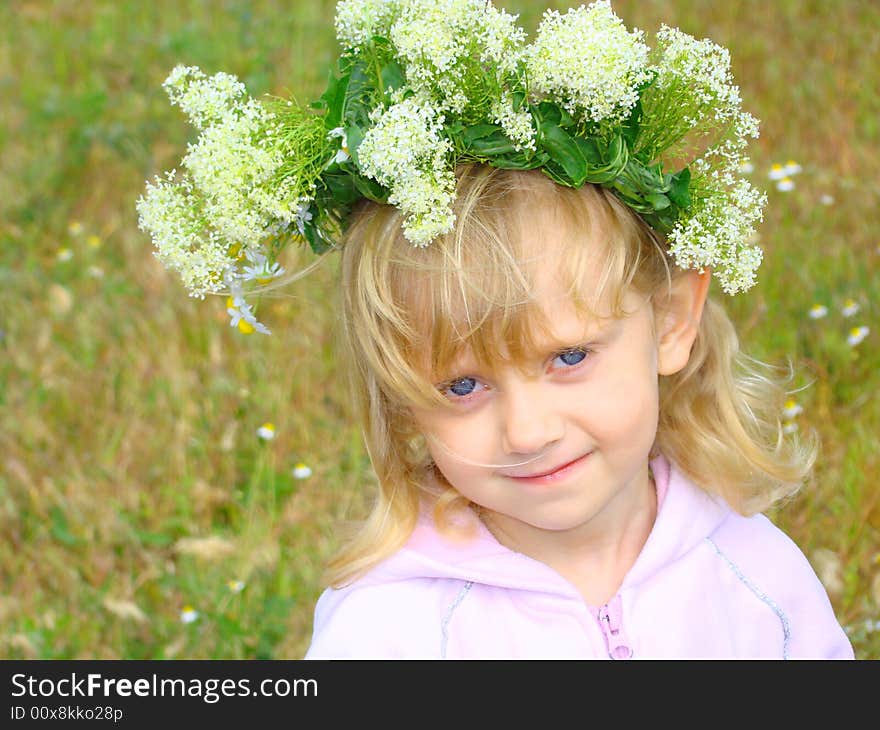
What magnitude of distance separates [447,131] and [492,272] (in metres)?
0.26

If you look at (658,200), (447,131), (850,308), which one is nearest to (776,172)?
(850,308)

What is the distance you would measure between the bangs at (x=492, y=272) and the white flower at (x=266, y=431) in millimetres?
1745

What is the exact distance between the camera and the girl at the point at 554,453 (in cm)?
230

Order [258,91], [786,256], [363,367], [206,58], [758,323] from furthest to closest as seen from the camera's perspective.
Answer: [206,58] < [258,91] < [786,256] < [758,323] < [363,367]

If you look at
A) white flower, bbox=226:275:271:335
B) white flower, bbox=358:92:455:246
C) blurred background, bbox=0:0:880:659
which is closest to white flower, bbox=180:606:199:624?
blurred background, bbox=0:0:880:659

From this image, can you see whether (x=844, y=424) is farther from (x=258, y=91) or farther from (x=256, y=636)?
(x=258, y=91)

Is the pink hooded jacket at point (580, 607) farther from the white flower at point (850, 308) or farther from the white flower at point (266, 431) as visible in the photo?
the white flower at point (850, 308)

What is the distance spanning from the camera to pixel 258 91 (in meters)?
5.76

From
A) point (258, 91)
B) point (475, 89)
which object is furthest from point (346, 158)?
point (258, 91)

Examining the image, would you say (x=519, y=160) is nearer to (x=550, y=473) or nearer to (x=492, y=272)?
(x=492, y=272)

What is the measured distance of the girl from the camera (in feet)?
7.54

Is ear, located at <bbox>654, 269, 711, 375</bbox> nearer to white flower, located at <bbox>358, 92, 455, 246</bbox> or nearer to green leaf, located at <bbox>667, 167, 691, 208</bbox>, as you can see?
green leaf, located at <bbox>667, 167, 691, 208</bbox>

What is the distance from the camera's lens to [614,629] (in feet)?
8.70

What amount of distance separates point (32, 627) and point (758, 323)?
8.07 ft
